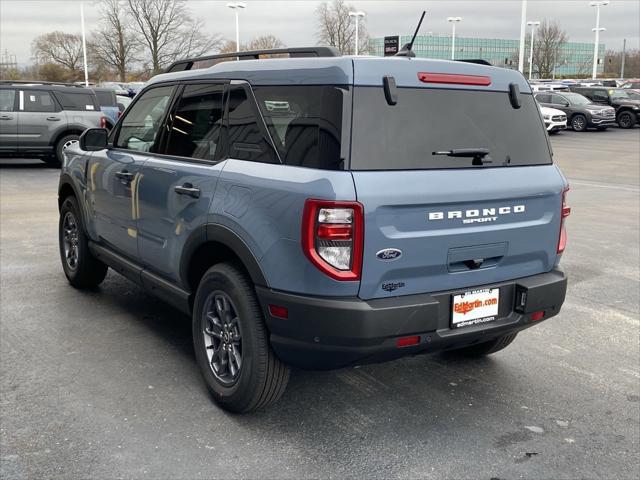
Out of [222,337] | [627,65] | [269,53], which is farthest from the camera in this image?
[627,65]

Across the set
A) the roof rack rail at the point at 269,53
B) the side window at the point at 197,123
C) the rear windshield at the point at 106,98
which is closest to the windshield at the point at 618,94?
the rear windshield at the point at 106,98

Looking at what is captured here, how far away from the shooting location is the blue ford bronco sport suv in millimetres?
3084

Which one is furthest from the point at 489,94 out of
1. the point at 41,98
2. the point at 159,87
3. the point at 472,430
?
the point at 41,98

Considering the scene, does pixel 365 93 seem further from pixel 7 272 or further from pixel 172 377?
pixel 7 272

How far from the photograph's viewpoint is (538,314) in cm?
369

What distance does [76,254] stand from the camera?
236 inches

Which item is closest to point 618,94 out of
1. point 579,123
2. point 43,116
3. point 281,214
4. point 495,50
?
point 579,123

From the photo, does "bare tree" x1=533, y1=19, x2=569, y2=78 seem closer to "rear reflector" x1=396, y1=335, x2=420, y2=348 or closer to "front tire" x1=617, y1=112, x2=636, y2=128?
"front tire" x1=617, y1=112, x2=636, y2=128

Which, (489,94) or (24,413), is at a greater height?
(489,94)

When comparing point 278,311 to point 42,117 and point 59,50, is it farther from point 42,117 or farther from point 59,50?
point 59,50

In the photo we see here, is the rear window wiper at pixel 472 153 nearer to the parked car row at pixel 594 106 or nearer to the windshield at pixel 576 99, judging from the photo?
the parked car row at pixel 594 106

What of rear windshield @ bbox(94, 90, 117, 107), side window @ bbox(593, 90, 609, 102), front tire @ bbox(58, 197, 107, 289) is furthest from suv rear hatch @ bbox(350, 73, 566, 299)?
side window @ bbox(593, 90, 609, 102)

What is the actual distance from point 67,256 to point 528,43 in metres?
91.9

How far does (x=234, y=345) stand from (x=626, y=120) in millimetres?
32066
